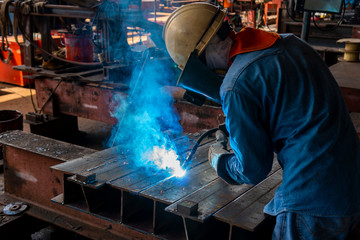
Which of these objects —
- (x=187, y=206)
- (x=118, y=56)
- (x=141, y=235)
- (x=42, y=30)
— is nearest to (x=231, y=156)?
(x=187, y=206)

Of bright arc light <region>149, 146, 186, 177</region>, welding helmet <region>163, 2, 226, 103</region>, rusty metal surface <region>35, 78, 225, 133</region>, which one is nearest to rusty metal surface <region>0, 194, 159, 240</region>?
bright arc light <region>149, 146, 186, 177</region>

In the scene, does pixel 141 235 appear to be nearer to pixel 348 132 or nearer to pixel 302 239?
pixel 302 239

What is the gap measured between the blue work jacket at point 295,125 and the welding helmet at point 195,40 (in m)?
0.17

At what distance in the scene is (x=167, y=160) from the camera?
2512 millimetres

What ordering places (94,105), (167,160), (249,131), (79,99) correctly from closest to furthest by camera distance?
(249,131) < (167,160) < (94,105) < (79,99)

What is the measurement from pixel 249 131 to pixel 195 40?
49cm

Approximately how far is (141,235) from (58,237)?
41.6 inches

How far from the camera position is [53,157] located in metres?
2.88

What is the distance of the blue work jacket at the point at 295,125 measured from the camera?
4.86 feet

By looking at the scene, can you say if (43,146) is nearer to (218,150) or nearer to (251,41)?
(218,150)

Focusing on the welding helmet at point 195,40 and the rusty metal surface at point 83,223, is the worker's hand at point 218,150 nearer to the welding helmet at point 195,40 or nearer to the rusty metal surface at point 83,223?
the welding helmet at point 195,40

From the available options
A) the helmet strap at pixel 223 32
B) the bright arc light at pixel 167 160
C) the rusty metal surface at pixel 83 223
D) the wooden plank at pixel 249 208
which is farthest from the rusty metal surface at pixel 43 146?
the helmet strap at pixel 223 32

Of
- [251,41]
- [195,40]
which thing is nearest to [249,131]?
[251,41]

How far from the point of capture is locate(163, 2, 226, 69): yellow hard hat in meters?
1.66
